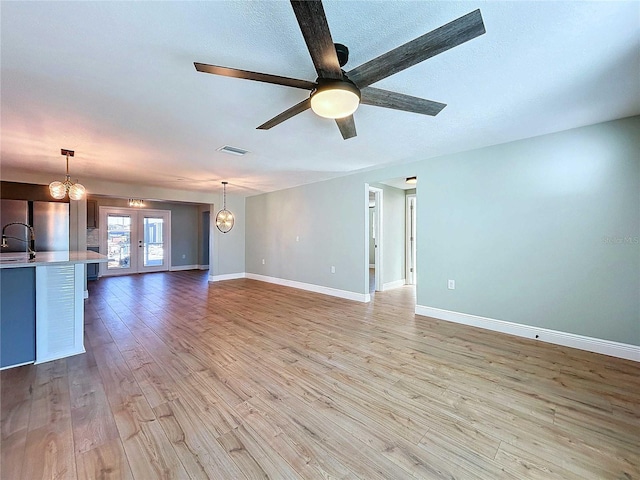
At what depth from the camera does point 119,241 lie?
8609 mm

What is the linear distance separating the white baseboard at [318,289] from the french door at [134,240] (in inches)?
157

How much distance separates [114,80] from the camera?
6.63 feet

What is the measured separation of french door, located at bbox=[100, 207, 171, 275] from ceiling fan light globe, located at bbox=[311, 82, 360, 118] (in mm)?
9214

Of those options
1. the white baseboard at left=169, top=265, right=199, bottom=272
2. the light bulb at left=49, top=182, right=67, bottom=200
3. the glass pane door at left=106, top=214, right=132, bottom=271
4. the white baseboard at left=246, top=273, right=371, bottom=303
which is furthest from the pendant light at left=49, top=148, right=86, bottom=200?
the white baseboard at left=169, top=265, right=199, bottom=272

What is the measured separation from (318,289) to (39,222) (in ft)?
17.8

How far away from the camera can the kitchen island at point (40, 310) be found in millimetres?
2525

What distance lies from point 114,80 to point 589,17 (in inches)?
120

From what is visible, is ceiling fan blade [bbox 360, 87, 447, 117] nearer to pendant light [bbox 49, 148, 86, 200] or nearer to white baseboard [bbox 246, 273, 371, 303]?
white baseboard [bbox 246, 273, 371, 303]

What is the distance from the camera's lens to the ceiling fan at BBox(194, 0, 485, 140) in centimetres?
118

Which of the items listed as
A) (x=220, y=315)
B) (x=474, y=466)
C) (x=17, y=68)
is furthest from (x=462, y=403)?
(x=17, y=68)

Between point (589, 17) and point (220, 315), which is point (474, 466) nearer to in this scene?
point (589, 17)

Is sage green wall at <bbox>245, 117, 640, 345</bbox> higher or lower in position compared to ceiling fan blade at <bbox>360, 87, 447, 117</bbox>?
lower

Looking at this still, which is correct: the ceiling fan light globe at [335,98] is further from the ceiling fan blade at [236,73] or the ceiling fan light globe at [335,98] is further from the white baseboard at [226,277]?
the white baseboard at [226,277]

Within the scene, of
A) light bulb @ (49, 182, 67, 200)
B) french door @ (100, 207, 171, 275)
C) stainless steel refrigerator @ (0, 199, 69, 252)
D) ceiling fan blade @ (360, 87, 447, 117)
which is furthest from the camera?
french door @ (100, 207, 171, 275)
